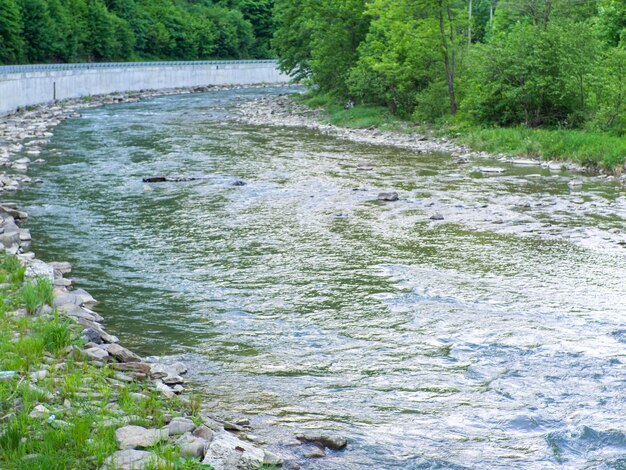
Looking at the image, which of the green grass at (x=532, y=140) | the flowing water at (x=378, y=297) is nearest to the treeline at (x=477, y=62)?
the green grass at (x=532, y=140)

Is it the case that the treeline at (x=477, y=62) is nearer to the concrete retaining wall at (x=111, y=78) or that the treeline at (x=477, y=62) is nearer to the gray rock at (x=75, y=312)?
the concrete retaining wall at (x=111, y=78)

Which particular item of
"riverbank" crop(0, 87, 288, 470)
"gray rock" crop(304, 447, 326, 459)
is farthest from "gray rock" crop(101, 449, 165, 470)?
"gray rock" crop(304, 447, 326, 459)

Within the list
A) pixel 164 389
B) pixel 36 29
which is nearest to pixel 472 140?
pixel 164 389

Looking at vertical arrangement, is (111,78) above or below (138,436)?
above

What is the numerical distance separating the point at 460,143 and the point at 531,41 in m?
4.51

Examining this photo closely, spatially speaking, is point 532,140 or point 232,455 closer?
point 232,455

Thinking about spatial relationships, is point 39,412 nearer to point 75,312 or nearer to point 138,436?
point 138,436

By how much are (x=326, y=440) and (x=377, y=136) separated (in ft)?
92.5

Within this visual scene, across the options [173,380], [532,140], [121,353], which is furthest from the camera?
[532,140]

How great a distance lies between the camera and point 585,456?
7.52 metres

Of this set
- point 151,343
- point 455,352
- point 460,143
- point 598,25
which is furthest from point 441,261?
point 598,25

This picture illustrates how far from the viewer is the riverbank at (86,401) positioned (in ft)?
21.7

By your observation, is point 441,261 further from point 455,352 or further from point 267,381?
point 267,381

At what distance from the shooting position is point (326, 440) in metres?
7.77
